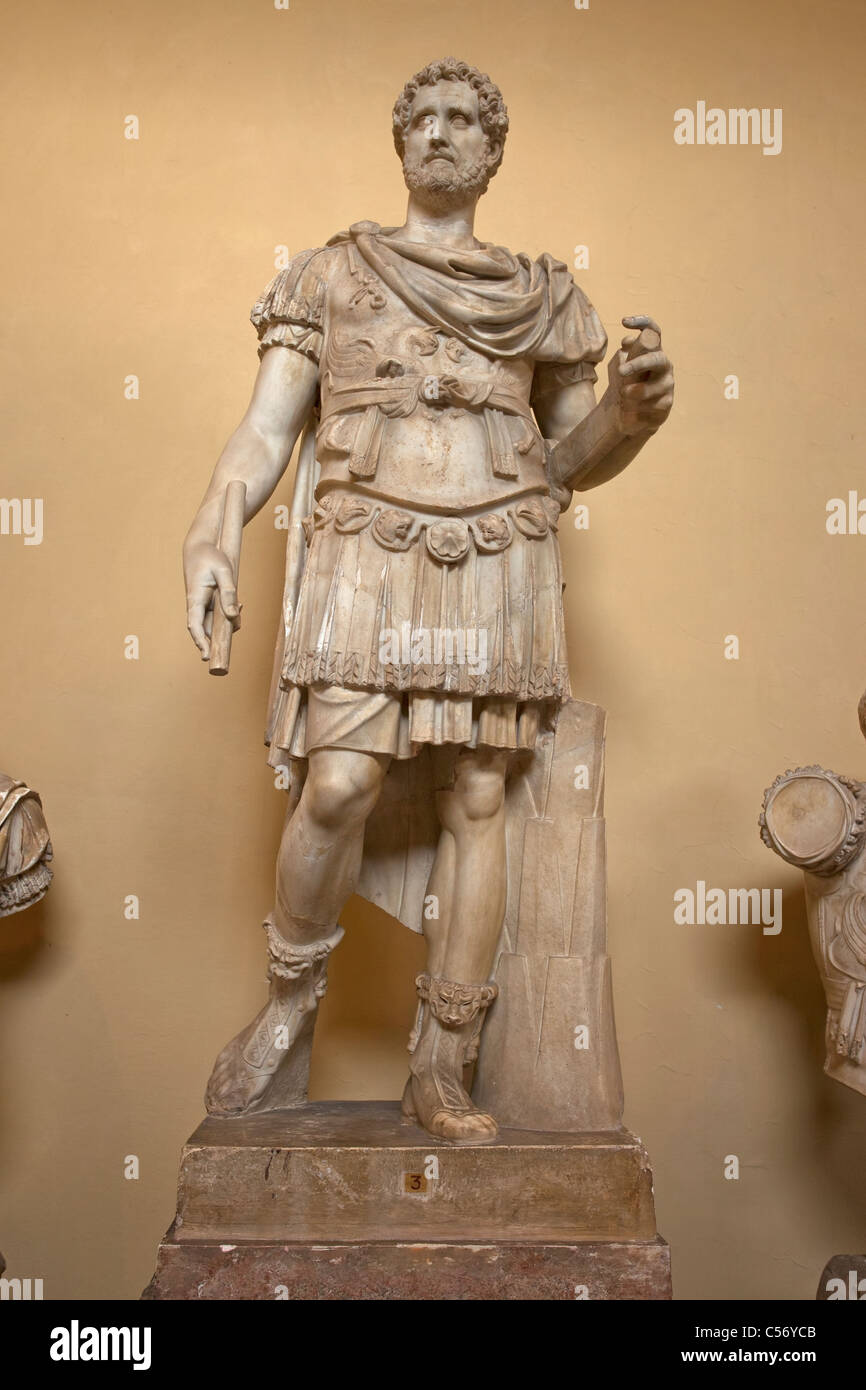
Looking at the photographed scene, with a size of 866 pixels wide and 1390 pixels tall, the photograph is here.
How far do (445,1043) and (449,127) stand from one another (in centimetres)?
189

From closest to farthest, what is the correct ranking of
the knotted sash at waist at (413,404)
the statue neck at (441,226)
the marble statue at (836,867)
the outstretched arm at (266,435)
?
the knotted sash at waist at (413,404), the outstretched arm at (266,435), the statue neck at (441,226), the marble statue at (836,867)

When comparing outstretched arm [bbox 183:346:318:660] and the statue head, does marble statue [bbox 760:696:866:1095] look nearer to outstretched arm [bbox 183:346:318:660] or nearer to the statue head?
outstretched arm [bbox 183:346:318:660]

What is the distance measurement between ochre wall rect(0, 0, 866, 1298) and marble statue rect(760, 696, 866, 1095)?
0.69 m

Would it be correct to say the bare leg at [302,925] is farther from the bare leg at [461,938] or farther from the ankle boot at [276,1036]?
the bare leg at [461,938]

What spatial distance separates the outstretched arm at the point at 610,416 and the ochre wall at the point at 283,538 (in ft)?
3.06

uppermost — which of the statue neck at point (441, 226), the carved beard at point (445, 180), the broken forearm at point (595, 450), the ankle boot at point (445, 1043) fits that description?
the carved beard at point (445, 180)

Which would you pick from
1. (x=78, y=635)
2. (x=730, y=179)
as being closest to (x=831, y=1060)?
(x=78, y=635)

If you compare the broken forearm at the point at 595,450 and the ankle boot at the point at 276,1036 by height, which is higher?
the broken forearm at the point at 595,450

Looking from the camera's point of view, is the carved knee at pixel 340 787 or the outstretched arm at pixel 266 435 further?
the outstretched arm at pixel 266 435

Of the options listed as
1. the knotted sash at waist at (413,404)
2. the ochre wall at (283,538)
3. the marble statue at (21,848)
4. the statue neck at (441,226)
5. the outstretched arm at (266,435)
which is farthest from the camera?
the ochre wall at (283,538)

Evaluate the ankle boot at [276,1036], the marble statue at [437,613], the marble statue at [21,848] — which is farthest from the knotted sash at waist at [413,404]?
the marble statue at [21,848]

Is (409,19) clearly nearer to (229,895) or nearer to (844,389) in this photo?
(844,389)

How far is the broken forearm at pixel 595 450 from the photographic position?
3.04m

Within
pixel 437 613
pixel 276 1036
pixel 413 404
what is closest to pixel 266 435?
pixel 413 404
